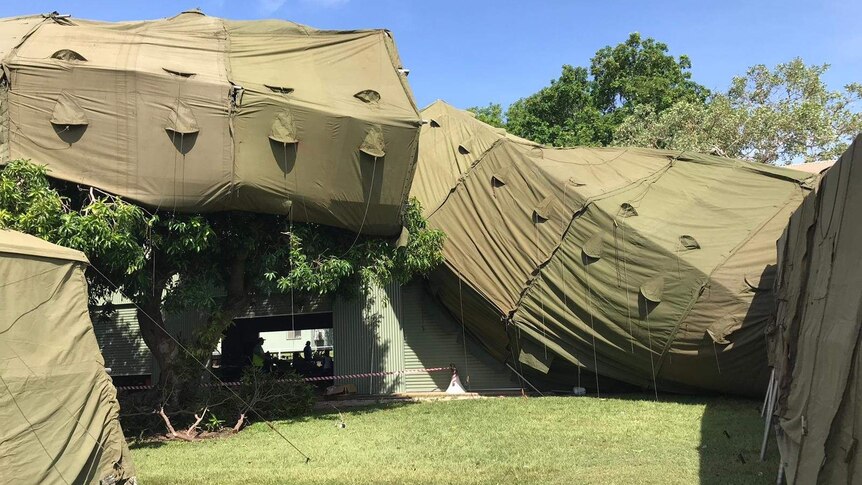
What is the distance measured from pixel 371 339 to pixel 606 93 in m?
22.7

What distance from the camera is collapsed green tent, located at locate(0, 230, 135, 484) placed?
18.1 ft

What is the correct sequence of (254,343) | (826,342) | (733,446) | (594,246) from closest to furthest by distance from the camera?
(826,342) → (733,446) → (594,246) → (254,343)

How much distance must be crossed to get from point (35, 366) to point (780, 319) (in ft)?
27.5

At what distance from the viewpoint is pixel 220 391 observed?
12086 mm

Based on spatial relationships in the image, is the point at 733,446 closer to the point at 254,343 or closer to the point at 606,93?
the point at 254,343

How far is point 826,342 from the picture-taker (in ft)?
15.8

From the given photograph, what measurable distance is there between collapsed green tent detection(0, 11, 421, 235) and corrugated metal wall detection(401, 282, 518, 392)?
4.27 meters

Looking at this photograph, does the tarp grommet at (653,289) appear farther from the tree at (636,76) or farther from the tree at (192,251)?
the tree at (636,76)

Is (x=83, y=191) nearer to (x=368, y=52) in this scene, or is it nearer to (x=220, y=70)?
(x=220, y=70)

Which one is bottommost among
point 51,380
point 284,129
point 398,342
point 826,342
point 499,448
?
point 499,448

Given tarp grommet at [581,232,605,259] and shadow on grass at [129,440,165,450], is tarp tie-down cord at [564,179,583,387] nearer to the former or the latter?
tarp grommet at [581,232,605,259]

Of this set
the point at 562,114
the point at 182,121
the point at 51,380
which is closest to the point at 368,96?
the point at 182,121

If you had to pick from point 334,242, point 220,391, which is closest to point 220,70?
point 334,242

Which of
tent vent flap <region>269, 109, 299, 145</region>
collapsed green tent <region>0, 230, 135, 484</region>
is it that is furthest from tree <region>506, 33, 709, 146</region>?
collapsed green tent <region>0, 230, 135, 484</region>
